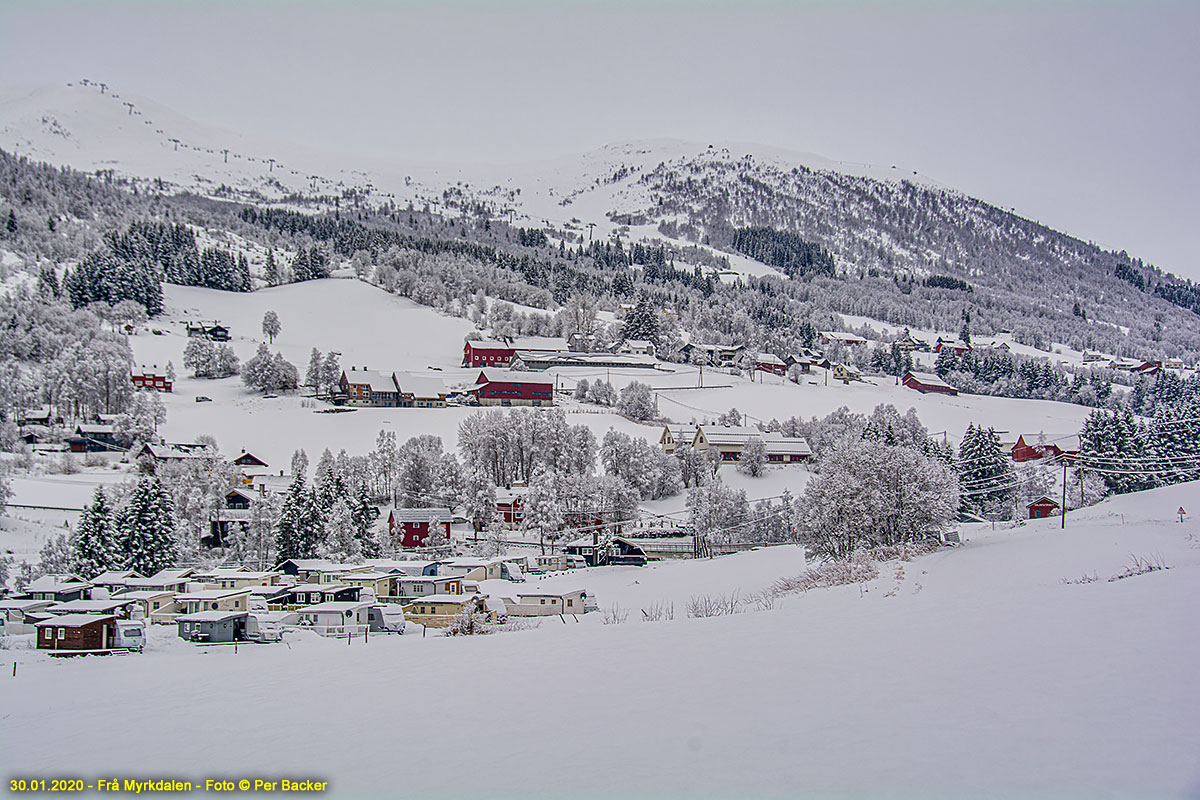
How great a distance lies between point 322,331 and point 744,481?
63.9 metres

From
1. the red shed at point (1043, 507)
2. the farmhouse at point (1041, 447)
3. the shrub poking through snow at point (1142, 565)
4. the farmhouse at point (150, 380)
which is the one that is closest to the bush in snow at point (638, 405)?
the farmhouse at point (1041, 447)

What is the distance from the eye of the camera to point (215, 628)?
65.2 ft

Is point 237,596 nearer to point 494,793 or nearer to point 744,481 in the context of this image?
point 494,793

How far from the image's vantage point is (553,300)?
409 feet

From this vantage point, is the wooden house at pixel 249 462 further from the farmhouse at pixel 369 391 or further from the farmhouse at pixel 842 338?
the farmhouse at pixel 842 338

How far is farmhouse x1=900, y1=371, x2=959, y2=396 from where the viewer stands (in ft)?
309

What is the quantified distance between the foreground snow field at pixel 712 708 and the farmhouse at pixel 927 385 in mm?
88911

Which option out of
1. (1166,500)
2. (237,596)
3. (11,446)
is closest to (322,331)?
(11,446)

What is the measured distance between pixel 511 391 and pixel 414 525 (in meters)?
29.5

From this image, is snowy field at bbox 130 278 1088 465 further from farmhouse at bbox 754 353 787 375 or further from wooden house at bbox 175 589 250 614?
wooden house at bbox 175 589 250 614

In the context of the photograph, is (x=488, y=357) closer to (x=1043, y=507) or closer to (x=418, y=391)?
(x=418, y=391)

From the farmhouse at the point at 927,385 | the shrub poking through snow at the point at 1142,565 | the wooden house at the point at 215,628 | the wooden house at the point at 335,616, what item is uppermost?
the farmhouse at the point at 927,385

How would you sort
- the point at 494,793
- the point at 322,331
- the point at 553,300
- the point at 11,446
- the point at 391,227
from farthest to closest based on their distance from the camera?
the point at 391,227 → the point at 553,300 → the point at 322,331 → the point at 11,446 → the point at 494,793

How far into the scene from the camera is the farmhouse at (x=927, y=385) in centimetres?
9425
